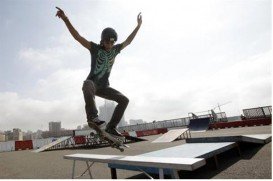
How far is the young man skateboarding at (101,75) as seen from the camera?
372 cm

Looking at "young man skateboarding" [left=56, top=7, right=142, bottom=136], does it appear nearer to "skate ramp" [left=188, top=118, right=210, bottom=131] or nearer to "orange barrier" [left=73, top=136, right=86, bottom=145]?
"skate ramp" [left=188, top=118, right=210, bottom=131]

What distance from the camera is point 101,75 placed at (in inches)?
159

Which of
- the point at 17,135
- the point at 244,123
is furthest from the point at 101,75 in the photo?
the point at 17,135

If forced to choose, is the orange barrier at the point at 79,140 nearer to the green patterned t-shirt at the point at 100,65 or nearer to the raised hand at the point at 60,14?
the green patterned t-shirt at the point at 100,65

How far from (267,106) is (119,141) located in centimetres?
2479

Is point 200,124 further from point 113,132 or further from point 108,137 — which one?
point 108,137

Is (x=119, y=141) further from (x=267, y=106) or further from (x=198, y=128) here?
(x=267, y=106)

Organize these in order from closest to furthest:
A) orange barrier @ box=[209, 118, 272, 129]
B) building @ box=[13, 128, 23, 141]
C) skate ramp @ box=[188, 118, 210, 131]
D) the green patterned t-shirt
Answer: the green patterned t-shirt < orange barrier @ box=[209, 118, 272, 129] < skate ramp @ box=[188, 118, 210, 131] < building @ box=[13, 128, 23, 141]

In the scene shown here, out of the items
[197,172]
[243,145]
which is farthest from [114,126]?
[243,145]

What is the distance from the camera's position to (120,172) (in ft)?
24.8

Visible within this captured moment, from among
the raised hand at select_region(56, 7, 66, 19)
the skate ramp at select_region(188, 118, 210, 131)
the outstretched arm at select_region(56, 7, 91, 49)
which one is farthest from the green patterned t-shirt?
the skate ramp at select_region(188, 118, 210, 131)

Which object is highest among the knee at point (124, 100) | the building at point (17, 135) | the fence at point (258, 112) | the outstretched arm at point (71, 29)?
the outstretched arm at point (71, 29)

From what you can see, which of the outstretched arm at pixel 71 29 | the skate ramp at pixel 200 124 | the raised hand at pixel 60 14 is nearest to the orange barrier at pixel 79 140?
the skate ramp at pixel 200 124

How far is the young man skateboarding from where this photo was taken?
146 inches
